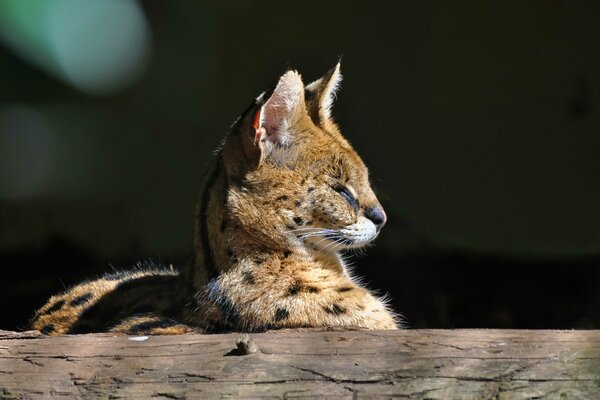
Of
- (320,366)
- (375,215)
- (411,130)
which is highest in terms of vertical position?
(411,130)

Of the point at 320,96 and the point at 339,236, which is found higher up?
the point at 320,96

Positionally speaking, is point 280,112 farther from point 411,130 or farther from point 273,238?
point 411,130

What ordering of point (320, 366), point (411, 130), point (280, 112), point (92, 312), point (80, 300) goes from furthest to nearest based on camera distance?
point (411, 130) < point (80, 300) < point (92, 312) < point (280, 112) < point (320, 366)

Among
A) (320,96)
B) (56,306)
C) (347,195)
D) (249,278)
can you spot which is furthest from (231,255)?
(56,306)

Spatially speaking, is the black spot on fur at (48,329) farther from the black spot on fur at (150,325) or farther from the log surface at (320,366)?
the log surface at (320,366)

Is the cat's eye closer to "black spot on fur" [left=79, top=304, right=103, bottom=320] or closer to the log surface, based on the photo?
the log surface

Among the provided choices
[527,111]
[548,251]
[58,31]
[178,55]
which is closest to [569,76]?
[527,111]

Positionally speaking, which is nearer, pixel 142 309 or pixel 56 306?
pixel 142 309

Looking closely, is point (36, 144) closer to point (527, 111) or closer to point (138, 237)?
point (138, 237)

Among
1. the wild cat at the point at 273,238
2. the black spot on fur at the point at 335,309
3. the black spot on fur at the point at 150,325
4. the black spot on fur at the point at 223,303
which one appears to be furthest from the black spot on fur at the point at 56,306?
the black spot on fur at the point at 335,309
